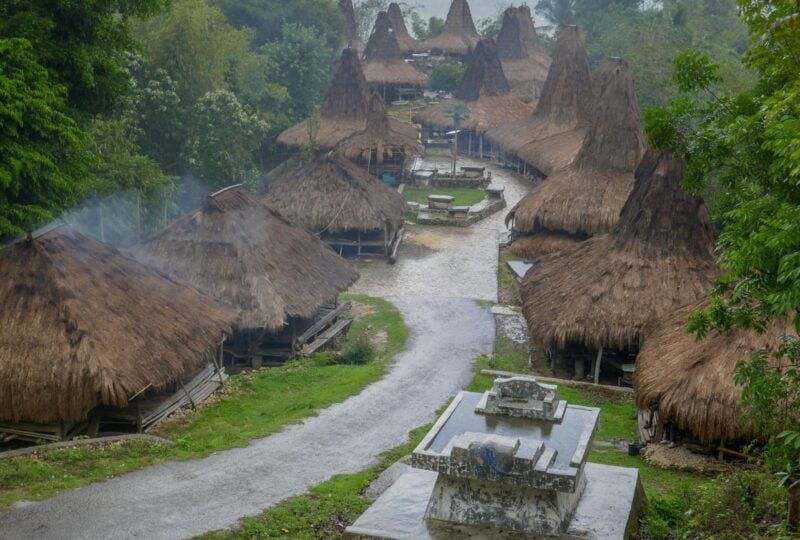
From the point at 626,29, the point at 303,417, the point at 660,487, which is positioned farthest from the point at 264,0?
the point at 660,487

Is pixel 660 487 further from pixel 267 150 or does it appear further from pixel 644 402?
pixel 267 150

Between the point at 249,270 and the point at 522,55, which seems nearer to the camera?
the point at 249,270

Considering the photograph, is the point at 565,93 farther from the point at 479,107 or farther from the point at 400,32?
the point at 400,32

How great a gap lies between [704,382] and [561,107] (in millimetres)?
29689

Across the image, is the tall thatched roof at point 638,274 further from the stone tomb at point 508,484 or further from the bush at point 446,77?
the bush at point 446,77

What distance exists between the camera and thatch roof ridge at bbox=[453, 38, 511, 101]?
5128 cm

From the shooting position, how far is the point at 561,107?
4412cm

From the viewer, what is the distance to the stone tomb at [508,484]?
1040 centimetres

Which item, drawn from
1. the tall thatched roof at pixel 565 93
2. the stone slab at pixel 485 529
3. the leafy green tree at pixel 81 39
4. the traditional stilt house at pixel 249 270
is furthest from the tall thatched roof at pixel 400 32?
the stone slab at pixel 485 529

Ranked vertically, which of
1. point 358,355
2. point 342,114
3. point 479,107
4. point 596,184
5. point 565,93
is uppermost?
point 565,93

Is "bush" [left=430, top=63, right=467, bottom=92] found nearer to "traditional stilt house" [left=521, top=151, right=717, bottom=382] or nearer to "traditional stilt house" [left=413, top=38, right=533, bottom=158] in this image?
"traditional stilt house" [left=413, top=38, right=533, bottom=158]

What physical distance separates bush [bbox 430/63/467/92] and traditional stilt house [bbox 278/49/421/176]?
53.8 feet

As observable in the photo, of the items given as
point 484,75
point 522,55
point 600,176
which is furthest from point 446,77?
point 600,176

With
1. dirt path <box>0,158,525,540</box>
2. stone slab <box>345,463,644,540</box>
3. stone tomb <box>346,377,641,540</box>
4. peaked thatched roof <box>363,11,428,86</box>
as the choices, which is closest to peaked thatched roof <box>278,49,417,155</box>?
peaked thatched roof <box>363,11,428,86</box>
